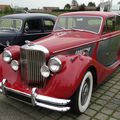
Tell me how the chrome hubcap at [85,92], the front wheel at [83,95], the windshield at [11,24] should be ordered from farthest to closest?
the windshield at [11,24] → the chrome hubcap at [85,92] → the front wheel at [83,95]

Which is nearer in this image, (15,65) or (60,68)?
(60,68)

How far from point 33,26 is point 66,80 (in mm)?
4843

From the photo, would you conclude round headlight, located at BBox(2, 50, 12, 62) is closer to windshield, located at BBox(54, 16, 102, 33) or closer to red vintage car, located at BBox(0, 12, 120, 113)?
red vintage car, located at BBox(0, 12, 120, 113)

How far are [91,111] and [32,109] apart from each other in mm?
1076

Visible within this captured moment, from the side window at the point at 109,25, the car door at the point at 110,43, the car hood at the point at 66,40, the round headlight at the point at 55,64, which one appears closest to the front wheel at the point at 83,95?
the round headlight at the point at 55,64

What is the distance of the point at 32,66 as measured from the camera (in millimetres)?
3668

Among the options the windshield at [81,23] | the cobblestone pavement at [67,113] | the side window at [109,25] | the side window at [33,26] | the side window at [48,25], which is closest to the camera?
the cobblestone pavement at [67,113]

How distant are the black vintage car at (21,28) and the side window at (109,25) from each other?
306 cm

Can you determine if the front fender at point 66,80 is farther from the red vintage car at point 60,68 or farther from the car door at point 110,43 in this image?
the car door at point 110,43

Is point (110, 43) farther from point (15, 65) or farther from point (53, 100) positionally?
point (53, 100)

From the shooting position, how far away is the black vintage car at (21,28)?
7223 millimetres

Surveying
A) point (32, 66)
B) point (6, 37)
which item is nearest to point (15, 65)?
point (32, 66)

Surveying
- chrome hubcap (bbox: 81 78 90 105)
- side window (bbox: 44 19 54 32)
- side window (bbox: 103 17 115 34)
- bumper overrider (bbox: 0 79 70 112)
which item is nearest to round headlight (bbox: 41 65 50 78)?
bumper overrider (bbox: 0 79 70 112)

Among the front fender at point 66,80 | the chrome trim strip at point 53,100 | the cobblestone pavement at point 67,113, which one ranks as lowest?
the cobblestone pavement at point 67,113
